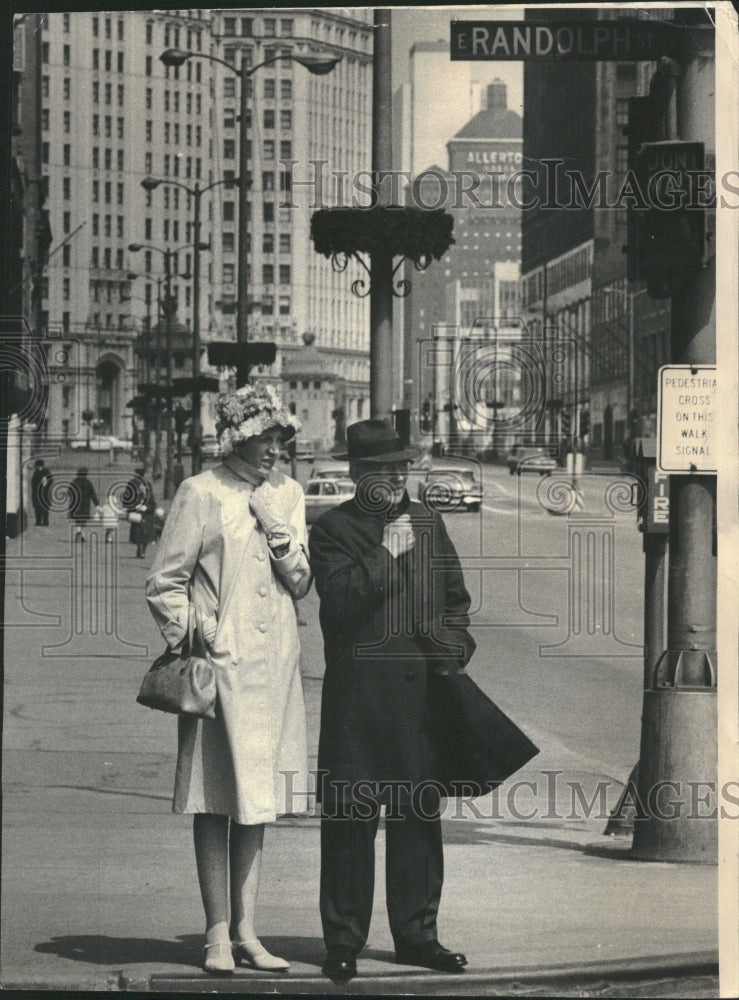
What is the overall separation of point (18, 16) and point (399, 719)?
2.81 metres

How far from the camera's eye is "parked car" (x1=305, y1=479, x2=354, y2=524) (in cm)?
657

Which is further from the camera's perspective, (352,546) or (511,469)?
(511,469)

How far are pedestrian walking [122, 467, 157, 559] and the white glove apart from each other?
2.16 feet

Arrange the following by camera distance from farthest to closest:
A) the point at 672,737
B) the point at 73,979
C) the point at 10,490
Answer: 1. the point at 672,737
2. the point at 10,490
3. the point at 73,979

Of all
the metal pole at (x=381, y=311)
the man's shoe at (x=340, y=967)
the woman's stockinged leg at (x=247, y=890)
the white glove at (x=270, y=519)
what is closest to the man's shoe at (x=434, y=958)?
the man's shoe at (x=340, y=967)

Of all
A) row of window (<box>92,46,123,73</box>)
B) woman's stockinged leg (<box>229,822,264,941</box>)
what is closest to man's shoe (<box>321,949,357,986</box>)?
woman's stockinged leg (<box>229,822,264,941</box>)

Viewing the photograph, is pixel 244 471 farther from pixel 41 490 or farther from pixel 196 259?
pixel 196 259

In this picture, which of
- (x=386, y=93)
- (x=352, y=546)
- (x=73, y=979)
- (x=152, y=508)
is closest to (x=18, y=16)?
(x=386, y=93)

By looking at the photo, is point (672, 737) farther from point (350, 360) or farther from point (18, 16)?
point (18, 16)

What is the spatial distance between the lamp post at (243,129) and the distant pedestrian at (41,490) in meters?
0.75

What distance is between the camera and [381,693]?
21.0 feet

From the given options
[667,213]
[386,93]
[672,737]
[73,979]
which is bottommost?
[73,979]

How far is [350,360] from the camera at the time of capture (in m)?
6.85

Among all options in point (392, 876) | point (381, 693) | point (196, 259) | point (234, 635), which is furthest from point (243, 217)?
point (392, 876)
